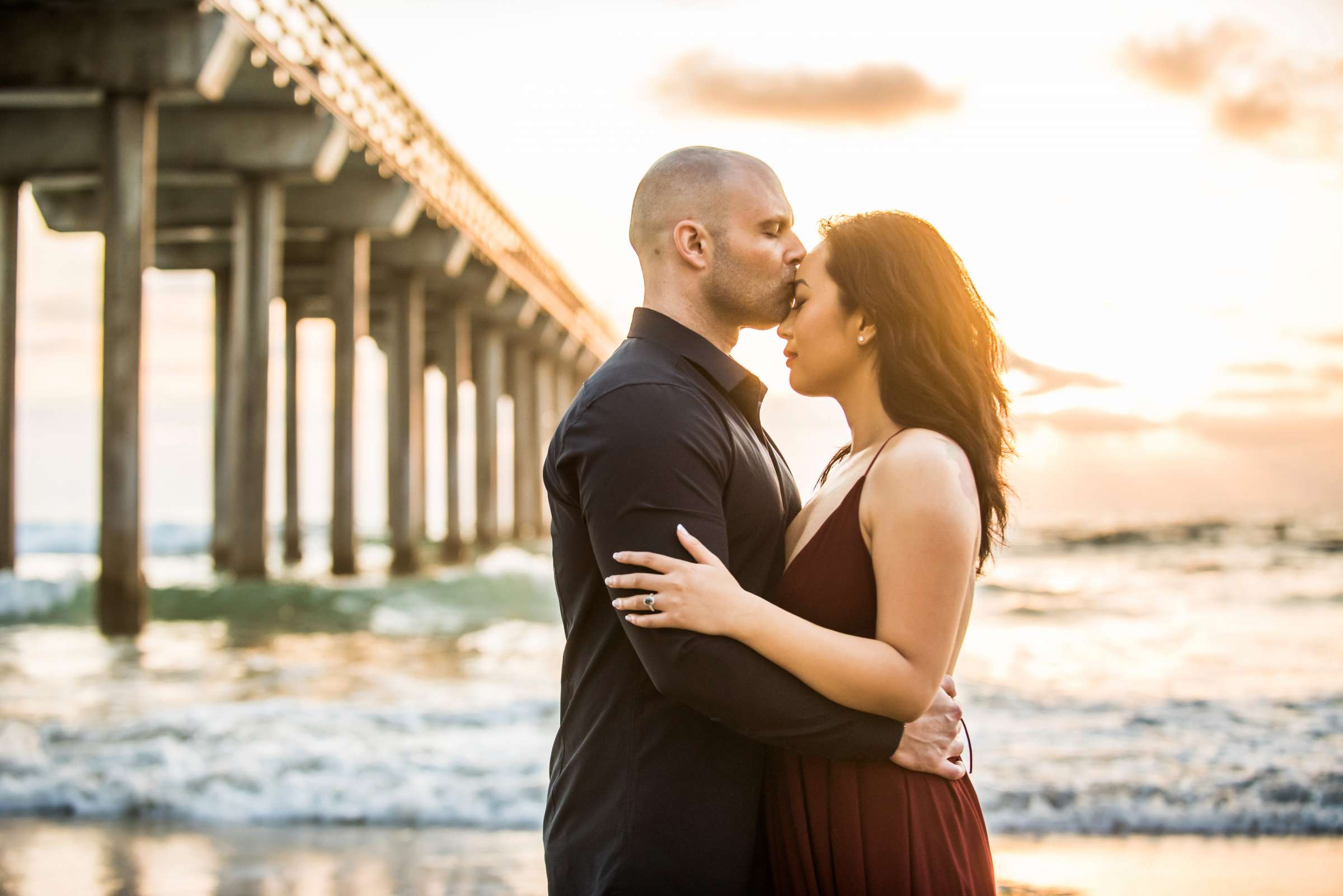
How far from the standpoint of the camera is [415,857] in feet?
17.1

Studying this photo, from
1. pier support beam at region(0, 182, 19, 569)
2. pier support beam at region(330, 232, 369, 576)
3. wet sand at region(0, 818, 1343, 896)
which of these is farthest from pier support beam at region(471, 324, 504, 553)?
wet sand at region(0, 818, 1343, 896)

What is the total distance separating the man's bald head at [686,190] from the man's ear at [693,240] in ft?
0.04

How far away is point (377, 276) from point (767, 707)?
22.6 metres

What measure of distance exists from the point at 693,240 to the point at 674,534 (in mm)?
595

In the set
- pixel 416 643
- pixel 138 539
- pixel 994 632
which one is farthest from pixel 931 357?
pixel 994 632

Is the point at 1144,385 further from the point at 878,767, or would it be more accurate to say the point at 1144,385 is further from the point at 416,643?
the point at 416,643

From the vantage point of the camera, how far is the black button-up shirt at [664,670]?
191 centimetres

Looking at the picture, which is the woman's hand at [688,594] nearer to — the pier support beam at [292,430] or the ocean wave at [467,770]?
the ocean wave at [467,770]

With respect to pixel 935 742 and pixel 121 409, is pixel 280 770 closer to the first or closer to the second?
pixel 935 742

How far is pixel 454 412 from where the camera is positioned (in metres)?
26.0

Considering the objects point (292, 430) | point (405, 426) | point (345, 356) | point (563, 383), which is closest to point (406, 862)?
point (345, 356)

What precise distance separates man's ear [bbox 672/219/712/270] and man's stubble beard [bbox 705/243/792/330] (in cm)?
2

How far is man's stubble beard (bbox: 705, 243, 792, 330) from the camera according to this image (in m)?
2.26

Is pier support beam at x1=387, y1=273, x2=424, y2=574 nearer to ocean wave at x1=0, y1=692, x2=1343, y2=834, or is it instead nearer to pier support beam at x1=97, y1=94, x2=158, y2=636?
pier support beam at x1=97, y1=94, x2=158, y2=636
